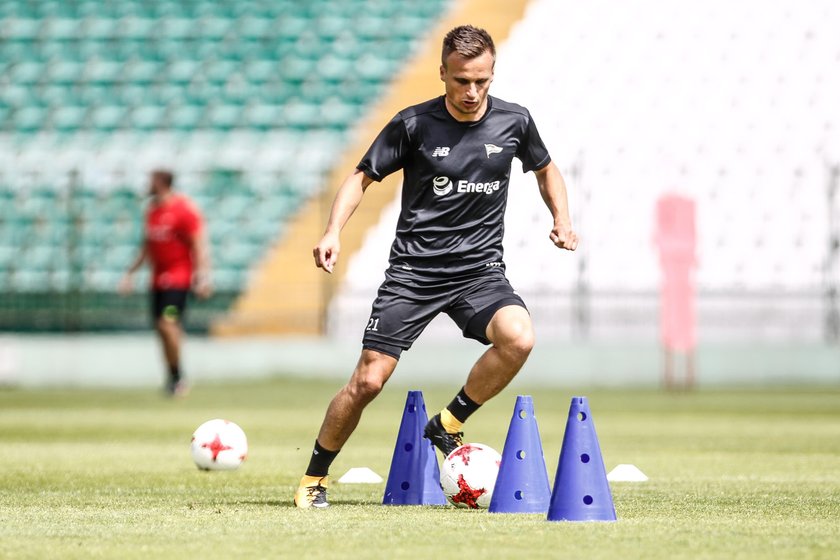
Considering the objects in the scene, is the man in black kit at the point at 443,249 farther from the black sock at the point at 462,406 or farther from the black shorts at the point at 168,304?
the black shorts at the point at 168,304

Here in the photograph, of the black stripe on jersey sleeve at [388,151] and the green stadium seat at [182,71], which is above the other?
the green stadium seat at [182,71]

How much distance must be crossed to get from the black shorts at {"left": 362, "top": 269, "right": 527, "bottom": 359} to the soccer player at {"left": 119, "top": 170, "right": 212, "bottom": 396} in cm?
963

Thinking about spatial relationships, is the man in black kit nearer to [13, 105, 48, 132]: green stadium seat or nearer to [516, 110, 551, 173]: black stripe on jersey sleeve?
[516, 110, 551, 173]: black stripe on jersey sleeve

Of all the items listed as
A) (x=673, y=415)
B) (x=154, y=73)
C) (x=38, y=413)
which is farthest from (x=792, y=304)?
(x=154, y=73)

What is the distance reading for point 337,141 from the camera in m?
23.4

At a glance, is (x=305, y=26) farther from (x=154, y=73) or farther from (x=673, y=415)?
(x=673, y=415)

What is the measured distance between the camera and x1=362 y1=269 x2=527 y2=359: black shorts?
21.6ft

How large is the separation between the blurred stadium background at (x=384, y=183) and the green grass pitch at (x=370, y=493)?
15.0 feet

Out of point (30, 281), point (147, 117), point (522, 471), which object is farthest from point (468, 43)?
point (147, 117)

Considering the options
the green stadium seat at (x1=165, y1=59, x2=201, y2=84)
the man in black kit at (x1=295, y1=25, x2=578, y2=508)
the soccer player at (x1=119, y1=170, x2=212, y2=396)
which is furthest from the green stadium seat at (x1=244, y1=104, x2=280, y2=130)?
the man in black kit at (x1=295, y1=25, x2=578, y2=508)

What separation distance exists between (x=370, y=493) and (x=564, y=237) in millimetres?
1626

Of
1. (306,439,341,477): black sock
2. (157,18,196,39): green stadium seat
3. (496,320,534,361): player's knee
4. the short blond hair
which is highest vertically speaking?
(157,18,196,39): green stadium seat

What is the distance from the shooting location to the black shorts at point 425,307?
6.60 metres

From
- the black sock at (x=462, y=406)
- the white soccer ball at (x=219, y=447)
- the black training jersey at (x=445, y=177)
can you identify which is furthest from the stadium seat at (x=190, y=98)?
the black sock at (x=462, y=406)
